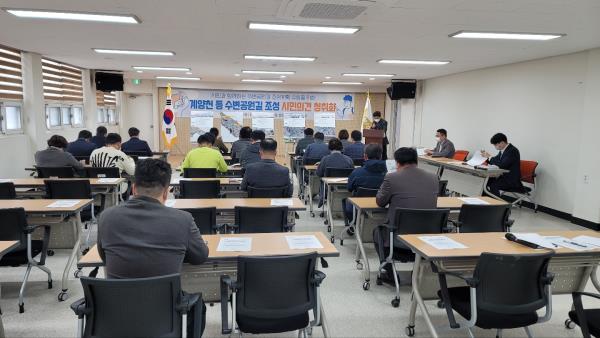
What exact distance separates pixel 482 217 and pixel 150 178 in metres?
2.92

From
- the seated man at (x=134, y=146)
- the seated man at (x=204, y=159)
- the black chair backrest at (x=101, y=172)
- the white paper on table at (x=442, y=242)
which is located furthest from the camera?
the seated man at (x=134, y=146)

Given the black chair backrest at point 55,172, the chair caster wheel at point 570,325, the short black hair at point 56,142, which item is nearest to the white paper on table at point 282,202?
the chair caster wheel at point 570,325

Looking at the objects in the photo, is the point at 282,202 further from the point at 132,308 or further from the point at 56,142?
the point at 56,142

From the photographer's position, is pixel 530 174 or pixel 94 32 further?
pixel 530 174

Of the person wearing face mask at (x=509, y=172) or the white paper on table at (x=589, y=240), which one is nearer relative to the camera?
the white paper on table at (x=589, y=240)

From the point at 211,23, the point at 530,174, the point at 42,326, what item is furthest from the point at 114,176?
the point at 530,174

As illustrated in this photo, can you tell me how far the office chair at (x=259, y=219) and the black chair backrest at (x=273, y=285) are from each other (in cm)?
120

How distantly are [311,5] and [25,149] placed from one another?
6355 millimetres

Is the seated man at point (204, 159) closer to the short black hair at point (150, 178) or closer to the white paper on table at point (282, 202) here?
the white paper on table at point (282, 202)

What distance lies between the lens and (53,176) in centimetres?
530

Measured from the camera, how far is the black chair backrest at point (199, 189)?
4.56 m

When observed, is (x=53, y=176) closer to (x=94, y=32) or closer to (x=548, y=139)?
(x=94, y=32)

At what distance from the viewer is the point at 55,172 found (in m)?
5.27

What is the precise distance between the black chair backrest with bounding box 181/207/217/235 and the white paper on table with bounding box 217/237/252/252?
0.67 m
